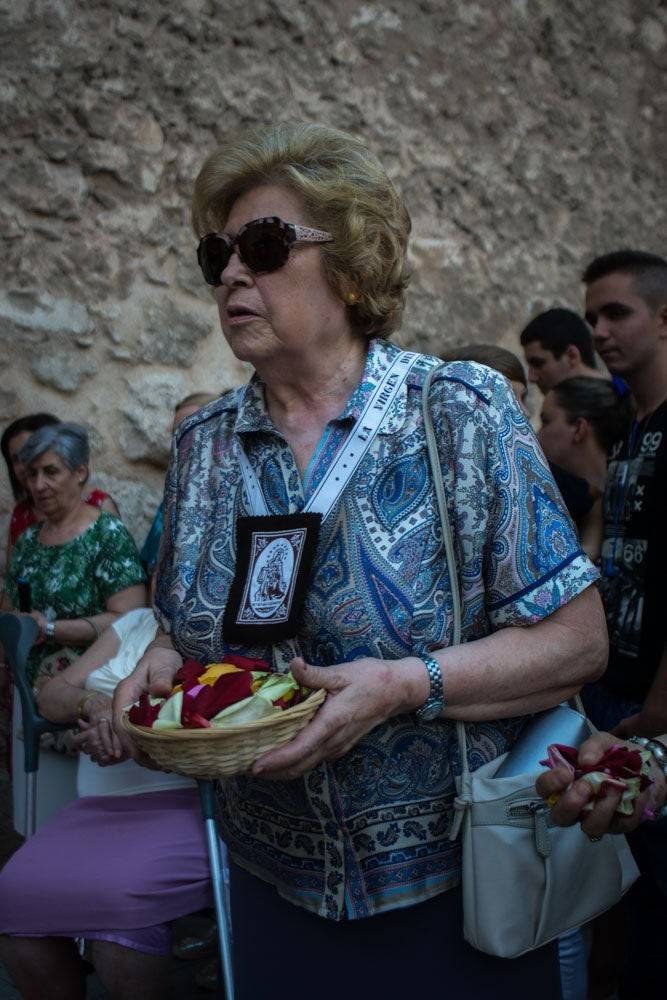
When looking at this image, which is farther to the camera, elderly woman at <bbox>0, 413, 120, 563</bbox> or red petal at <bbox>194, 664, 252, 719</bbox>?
elderly woman at <bbox>0, 413, 120, 563</bbox>

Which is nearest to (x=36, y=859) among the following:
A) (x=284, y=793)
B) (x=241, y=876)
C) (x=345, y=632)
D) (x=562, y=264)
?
(x=241, y=876)

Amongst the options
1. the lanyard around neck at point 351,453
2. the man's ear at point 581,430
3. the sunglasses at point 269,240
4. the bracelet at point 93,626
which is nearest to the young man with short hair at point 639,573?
the man's ear at point 581,430

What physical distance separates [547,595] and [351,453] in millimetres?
394

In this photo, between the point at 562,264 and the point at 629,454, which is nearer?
the point at 629,454

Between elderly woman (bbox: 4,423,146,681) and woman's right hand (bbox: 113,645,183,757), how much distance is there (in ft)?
6.51

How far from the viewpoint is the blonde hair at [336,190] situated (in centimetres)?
186

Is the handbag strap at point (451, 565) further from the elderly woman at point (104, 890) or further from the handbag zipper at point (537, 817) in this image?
the elderly woman at point (104, 890)

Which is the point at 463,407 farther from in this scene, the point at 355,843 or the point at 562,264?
the point at 562,264

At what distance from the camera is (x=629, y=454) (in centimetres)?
298

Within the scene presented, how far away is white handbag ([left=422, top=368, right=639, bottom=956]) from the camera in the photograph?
166 centimetres

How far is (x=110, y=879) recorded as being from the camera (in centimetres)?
263

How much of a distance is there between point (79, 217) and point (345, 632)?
3372mm

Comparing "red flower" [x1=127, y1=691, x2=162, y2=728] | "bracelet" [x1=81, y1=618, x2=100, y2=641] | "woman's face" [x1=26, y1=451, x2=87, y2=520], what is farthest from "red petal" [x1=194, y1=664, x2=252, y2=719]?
"woman's face" [x1=26, y1=451, x2=87, y2=520]

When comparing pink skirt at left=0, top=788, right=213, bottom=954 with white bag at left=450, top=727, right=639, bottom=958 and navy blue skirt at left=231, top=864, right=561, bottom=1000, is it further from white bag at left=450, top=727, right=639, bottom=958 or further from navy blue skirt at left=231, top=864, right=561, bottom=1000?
white bag at left=450, top=727, right=639, bottom=958
